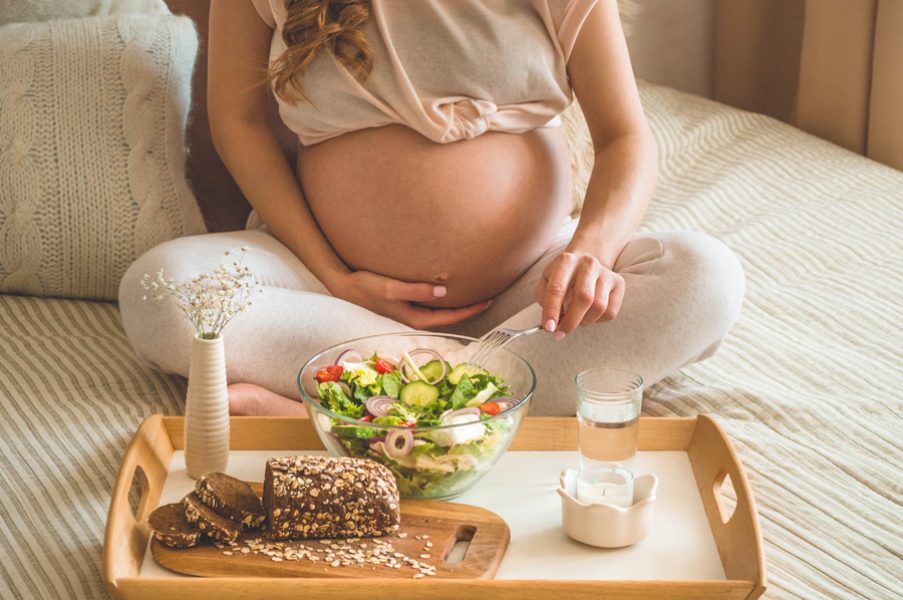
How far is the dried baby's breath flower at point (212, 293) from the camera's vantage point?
0.92 meters

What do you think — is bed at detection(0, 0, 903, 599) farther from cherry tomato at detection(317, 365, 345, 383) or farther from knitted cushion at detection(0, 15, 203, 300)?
cherry tomato at detection(317, 365, 345, 383)

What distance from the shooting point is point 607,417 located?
0.86 m

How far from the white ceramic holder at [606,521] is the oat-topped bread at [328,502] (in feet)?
0.46

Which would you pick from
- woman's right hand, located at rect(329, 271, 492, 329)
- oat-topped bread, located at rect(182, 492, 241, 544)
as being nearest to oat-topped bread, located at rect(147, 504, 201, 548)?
oat-topped bread, located at rect(182, 492, 241, 544)

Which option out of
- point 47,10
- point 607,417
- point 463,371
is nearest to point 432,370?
point 463,371

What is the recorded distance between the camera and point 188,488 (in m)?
0.92

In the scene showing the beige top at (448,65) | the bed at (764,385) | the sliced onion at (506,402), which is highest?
the beige top at (448,65)

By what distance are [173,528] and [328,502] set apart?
0.40 feet

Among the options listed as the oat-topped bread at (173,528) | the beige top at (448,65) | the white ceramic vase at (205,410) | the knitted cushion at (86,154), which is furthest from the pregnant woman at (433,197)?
the oat-topped bread at (173,528)

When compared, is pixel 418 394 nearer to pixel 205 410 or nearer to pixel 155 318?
pixel 205 410

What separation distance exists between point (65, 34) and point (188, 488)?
812 millimetres

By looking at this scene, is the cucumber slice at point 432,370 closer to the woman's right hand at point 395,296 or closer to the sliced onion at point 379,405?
the sliced onion at point 379,405

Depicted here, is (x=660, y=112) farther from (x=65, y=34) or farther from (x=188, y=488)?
(x=188, y=488)

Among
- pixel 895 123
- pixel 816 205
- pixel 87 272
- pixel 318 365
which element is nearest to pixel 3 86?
pixel 87 272
